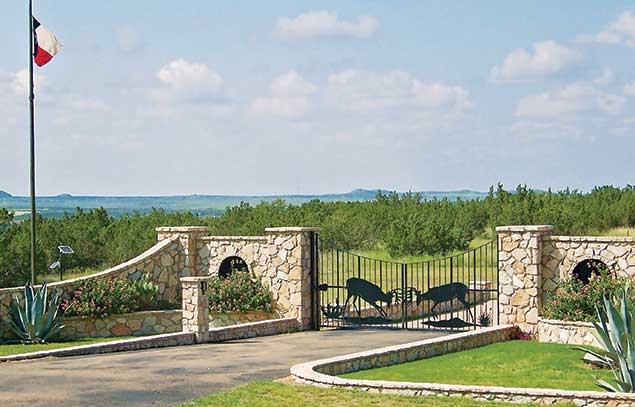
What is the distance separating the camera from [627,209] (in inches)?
1831

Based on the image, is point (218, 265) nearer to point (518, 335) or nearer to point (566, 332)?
Answer: point (518, 335)

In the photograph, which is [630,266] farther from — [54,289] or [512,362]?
[54,289]

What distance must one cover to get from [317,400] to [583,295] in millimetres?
9327

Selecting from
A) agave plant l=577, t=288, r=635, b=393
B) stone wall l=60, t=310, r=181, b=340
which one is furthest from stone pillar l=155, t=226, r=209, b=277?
agave plant l=577, t=288, r=635, b=393

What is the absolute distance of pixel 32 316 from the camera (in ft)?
71.6

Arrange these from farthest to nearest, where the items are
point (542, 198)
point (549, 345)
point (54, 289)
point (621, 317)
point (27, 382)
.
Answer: point (542, 198), point (54, 289), point (549, 345), point (27, 382), point (621, 317)

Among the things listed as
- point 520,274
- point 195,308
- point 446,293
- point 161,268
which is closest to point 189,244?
point 161,268

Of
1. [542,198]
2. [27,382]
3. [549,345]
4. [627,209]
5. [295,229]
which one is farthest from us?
[542,198]

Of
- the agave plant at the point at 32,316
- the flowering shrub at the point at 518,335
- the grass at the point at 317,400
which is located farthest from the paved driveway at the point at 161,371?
the agave plant at the point at 32,316

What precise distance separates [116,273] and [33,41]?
646cm

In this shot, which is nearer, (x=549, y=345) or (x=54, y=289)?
(x=549, y=345)

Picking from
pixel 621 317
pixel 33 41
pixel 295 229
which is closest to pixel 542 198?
pixel 295 229

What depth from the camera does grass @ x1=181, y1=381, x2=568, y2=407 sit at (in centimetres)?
1310

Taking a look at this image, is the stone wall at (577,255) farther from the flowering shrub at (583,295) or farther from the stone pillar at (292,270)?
the stone pillar at (292,270)
